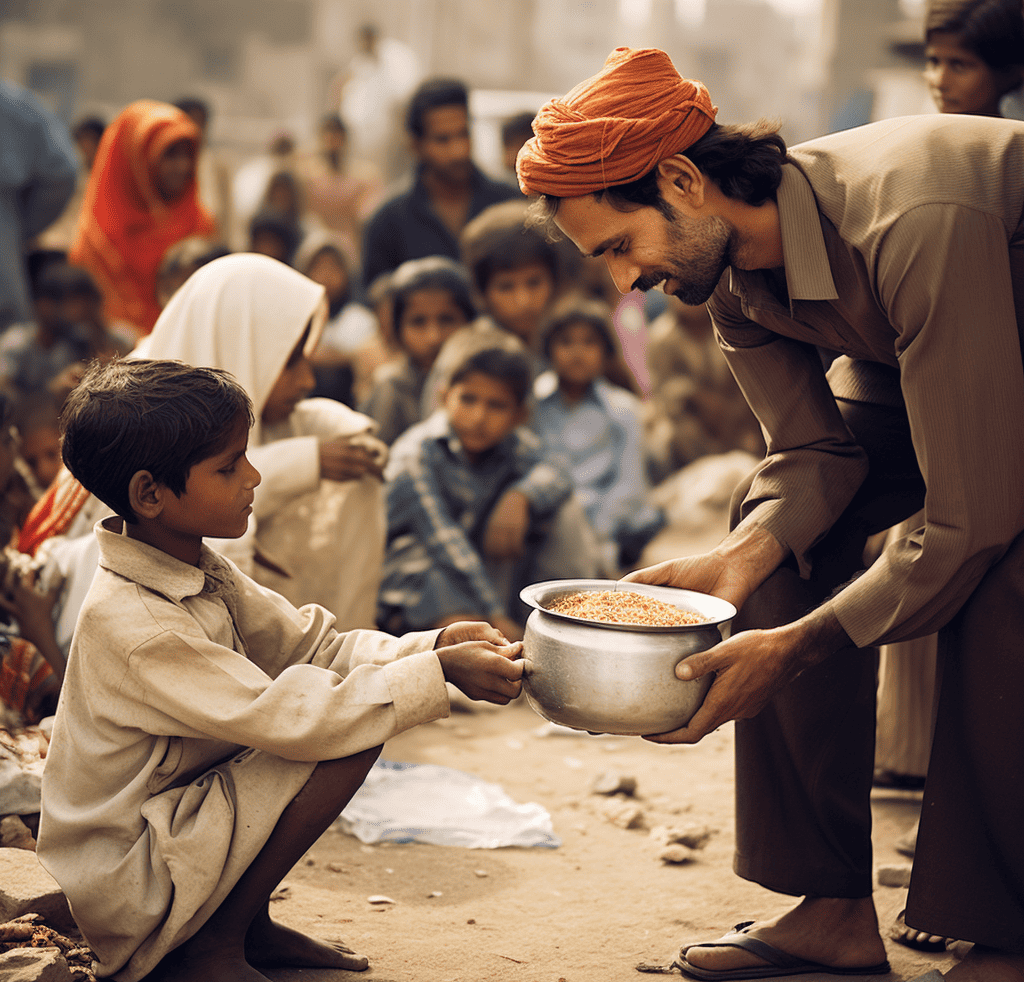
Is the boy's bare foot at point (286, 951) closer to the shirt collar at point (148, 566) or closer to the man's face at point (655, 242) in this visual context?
the shirt collar at point (148, 566)

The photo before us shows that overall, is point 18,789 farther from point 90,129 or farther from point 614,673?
point 90,129

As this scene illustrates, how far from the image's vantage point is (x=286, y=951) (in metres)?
2.71

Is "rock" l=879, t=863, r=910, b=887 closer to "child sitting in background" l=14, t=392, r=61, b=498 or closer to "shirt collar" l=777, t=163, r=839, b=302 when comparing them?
"shirt collar" l=777, t=163, r=839, b=302

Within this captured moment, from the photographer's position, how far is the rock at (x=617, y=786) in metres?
3.96

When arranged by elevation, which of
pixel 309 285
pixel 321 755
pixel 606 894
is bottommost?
pixel 606 894

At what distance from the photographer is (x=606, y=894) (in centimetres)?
326

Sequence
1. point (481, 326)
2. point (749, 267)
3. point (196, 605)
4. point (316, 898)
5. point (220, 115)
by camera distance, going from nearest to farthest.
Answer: point (196, 605) < point (749, 267) < point (316, 898) < point (481, 326) < point (220, 115)

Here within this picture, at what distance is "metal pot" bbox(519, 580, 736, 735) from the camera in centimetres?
239

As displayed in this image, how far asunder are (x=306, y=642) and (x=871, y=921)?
4.67 feet

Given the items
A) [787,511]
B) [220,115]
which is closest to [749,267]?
[787,511]

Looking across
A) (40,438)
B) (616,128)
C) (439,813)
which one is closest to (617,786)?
(439,813)

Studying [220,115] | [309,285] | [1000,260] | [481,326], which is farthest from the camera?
[220,115]

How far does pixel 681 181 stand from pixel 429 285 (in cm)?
404

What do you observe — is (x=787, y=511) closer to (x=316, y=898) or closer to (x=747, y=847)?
(x=747, y=847)
